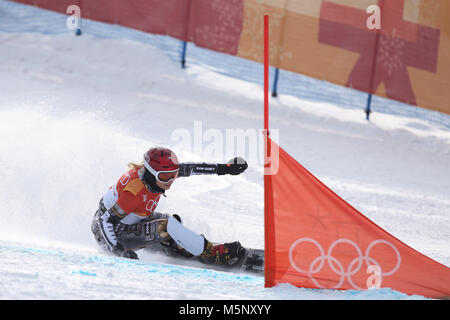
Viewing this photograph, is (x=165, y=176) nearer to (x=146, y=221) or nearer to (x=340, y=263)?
(x=146, y=221)

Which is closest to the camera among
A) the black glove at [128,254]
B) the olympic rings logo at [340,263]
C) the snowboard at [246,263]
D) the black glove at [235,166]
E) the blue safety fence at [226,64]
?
the olympic rings logo at [340,263]

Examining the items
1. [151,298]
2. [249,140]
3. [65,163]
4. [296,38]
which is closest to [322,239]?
[151,298]

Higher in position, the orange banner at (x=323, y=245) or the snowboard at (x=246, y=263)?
the orange banner at (x=323, y=245)

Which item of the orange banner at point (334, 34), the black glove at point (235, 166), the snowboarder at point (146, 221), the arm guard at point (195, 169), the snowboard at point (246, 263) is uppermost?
the orange banner at point (334, 34)

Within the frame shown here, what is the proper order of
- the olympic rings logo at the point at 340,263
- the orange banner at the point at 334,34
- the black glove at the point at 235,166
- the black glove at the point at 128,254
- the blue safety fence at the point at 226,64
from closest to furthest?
1. the olympic rings logo at the point at 340,263
2. the black glove at the point at 128,254
3. the black glove at the point at 235,166
4. the orange banner at the point at 334,34
5. the blue safety fence at the point at 226,64

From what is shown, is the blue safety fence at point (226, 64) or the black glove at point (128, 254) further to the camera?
the blue safety fence at point (226, 64)

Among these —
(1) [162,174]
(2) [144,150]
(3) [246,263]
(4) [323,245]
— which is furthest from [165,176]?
(2) [144,150]

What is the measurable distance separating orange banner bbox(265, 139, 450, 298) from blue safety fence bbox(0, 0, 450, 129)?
259 inches

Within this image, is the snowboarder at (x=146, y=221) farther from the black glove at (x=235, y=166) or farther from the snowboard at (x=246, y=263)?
the black glove at (x=235, y=166)

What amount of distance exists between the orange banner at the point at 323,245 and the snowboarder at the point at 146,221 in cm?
125

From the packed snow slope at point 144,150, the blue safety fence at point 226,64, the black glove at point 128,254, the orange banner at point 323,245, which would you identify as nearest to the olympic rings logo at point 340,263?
the orange banner at point 323,245

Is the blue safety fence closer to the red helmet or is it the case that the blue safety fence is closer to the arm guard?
the arm guard

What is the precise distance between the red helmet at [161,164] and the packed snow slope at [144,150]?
2.42 ft

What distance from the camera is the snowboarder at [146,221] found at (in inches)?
194
